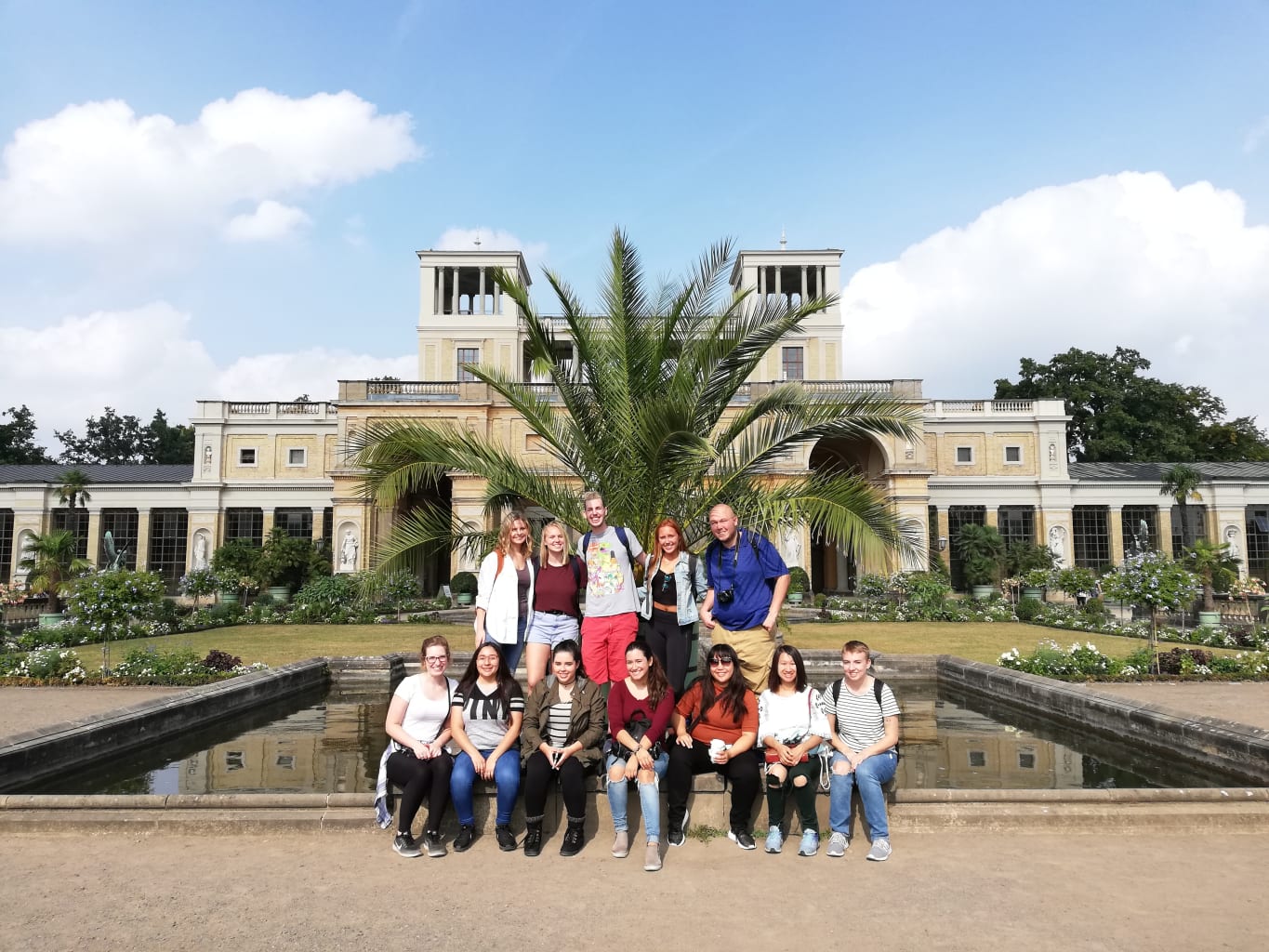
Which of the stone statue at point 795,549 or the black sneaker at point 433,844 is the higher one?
the stone statue at point 795,549

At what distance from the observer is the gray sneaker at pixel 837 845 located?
15.4 feet

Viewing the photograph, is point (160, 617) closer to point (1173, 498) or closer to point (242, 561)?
point (242, 561)

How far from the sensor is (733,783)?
497cm

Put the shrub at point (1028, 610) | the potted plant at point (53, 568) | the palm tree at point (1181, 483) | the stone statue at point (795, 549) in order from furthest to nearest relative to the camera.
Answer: the palm tree at point (1181, 483), the stone statue at point (795, 549), the shrub at point (1028, 610), the potted plant at point (53, 568)

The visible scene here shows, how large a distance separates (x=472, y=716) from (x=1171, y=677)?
10.4m

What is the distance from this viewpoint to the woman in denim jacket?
5.78 metres

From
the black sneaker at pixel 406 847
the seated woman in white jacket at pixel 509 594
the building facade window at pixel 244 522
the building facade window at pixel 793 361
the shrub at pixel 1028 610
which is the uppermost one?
the building facade window at pixel 793 361

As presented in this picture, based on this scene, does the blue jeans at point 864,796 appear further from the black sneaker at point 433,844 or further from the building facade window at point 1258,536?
the building facade window at point 1258,536

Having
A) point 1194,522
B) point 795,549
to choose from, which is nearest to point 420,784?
point 795,549

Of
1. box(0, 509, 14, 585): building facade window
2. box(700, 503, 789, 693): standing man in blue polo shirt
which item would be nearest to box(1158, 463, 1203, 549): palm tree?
box(700, 503, 789, 693): standing man in blue polo shirt

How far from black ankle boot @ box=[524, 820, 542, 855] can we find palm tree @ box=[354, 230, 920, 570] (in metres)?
3.95

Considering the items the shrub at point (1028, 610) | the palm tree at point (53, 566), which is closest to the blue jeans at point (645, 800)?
the shrub at point (1028, 610)

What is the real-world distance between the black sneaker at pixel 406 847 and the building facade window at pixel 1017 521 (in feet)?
120

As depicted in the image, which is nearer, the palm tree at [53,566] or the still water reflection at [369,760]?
the still water reflection at [369,760]
